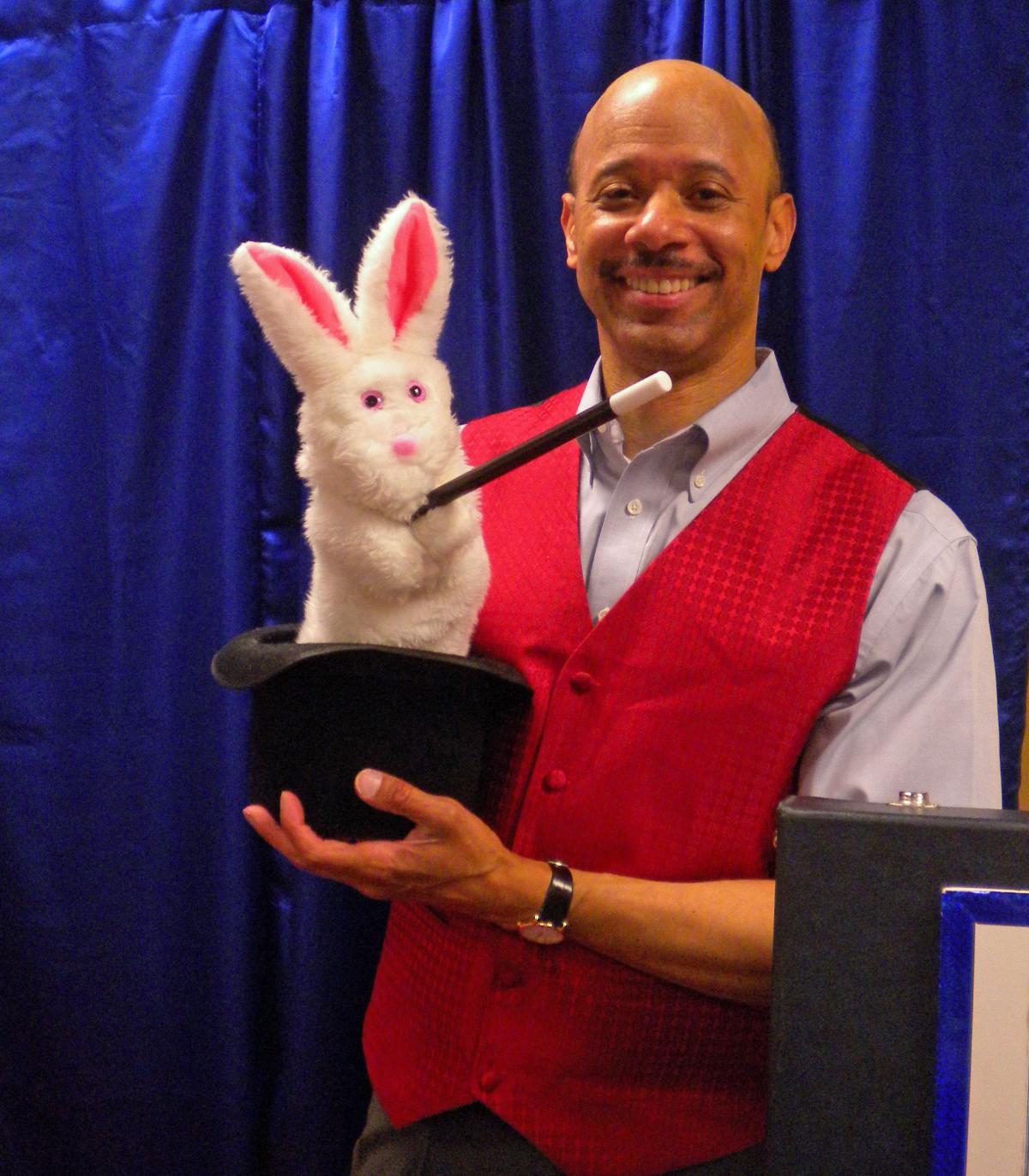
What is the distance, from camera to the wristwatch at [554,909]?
0.98 metres

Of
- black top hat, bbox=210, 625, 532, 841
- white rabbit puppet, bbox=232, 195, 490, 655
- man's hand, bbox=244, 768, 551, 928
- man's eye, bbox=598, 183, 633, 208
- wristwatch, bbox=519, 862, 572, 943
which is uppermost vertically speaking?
man's eye, bbox=598, 183, 633, 208

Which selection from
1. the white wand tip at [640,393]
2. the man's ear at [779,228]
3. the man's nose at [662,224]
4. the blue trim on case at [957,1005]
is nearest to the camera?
the blue trim on case at [957,1005]

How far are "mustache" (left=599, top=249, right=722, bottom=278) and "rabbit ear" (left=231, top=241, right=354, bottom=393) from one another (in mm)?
417

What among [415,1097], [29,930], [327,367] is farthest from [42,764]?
[327,367]

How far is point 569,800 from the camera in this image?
104cm

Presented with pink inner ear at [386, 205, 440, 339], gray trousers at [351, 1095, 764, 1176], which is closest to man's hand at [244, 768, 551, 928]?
gray trousers at [351, 1095, 764, 1176]

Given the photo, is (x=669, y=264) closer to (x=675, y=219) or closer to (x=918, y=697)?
(x=675, y=219)

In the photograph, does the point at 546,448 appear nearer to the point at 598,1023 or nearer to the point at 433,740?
the point at 433,740

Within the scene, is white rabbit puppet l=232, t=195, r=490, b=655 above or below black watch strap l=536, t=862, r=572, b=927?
above

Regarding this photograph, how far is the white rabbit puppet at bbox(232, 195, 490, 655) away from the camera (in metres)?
0.79

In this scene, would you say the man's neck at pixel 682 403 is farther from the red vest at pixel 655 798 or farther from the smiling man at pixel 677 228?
the red vest at pixel 655 798

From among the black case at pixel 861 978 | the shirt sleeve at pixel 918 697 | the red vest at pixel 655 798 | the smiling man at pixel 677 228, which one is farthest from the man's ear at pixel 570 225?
the black case at pixel 861 978

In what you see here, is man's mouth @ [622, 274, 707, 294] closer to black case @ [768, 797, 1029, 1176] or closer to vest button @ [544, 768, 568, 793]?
vest button @ [544, 768, 568, 793]

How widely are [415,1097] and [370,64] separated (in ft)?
4.20
